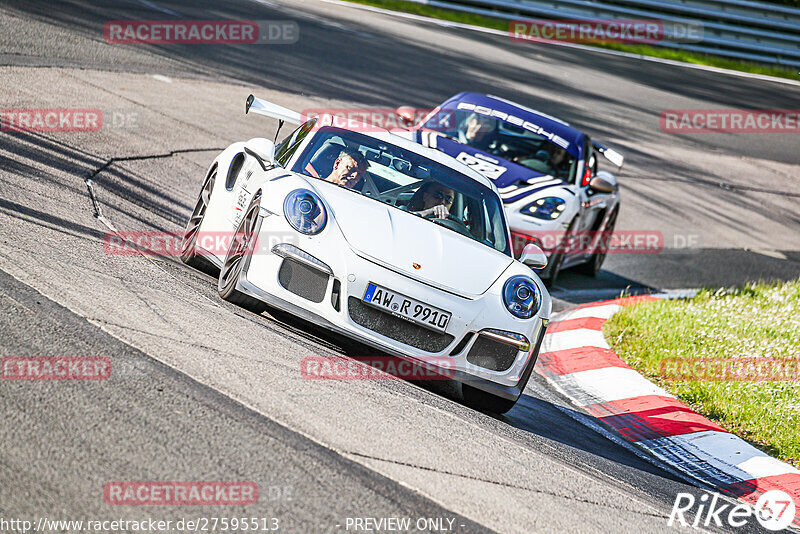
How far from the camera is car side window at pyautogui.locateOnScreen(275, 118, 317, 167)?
20.6 feet

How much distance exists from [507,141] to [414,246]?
4.79m

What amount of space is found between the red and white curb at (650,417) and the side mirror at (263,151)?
102 inches

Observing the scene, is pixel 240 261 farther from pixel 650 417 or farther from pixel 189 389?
pixel 650 417

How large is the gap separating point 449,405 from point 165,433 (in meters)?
1.90

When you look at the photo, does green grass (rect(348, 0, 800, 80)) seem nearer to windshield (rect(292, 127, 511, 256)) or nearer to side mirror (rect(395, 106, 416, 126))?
side mirror (rect(395, 106, 416, 126))

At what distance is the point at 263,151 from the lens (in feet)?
20.0

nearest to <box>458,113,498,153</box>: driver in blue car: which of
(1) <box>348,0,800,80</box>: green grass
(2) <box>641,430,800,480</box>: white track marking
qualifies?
(2) <box>641,430,800,480</box>: white track marking

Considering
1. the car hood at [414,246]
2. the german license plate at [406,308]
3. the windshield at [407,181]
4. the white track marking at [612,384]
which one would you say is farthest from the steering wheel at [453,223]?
the white track marking at [612,384]

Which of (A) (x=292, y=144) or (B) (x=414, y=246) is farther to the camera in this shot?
(A) (x=292, y=144)

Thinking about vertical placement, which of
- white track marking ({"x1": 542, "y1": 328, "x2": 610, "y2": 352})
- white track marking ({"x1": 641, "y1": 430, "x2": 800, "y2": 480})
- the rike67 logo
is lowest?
white track marking ({"x1": 542, "y1": 328, "x2": 610, "y2": 352})

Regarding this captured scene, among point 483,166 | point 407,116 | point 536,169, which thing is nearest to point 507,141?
point 536,169

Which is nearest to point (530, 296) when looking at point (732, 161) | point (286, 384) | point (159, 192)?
point (286, 384)

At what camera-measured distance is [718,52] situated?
97.5 ft

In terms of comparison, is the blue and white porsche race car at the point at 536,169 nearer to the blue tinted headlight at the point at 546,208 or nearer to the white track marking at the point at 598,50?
the blue tinted headlight at the point at 546,208
